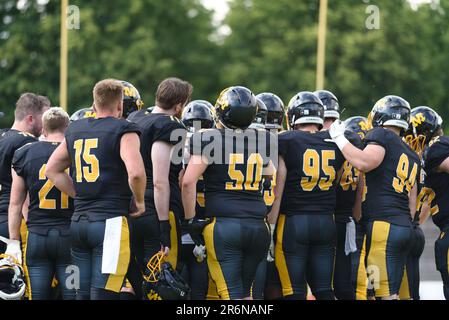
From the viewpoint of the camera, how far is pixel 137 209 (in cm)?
647

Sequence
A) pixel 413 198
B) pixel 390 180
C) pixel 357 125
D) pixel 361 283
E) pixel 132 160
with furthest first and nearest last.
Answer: pixel 357 125, pixel 361 283, pixel 413 198, pixel 390 180, pixel 132 160

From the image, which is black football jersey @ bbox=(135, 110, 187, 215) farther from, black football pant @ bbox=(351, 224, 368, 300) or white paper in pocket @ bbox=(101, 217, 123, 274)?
black football pant @ bbox=(351, 224, 368, 300)

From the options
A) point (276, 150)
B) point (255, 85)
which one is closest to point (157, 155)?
point (276, 150)

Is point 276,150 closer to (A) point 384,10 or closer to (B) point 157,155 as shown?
(B) point 157,155

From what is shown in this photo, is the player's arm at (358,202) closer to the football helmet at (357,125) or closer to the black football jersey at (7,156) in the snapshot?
the football helmet at (357,125)

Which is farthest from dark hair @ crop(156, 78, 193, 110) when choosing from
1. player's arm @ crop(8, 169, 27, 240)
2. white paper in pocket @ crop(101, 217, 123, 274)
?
player's arm @ crop(8, 169, 27, 240)

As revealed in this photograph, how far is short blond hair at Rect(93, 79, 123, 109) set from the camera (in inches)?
250

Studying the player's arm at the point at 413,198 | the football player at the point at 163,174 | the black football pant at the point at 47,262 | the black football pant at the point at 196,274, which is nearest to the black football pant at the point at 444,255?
the player's arm at the point at 413,198

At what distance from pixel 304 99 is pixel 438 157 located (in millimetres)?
1250

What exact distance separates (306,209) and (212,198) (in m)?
1.05

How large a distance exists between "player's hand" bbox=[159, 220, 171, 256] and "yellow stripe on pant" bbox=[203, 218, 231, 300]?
36 cm

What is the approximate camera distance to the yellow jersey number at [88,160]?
6.27 metres

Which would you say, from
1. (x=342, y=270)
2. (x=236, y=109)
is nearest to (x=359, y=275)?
(x=342, y=270)

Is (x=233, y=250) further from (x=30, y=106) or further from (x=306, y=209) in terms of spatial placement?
(x=30, y=106)
